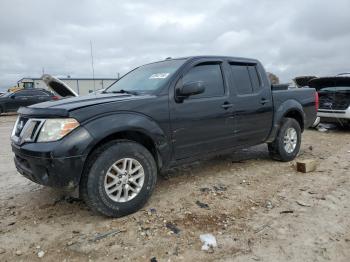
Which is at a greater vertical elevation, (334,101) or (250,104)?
(250,104)

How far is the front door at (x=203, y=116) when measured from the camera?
422 cm

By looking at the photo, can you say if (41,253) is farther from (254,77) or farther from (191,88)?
(254,77)

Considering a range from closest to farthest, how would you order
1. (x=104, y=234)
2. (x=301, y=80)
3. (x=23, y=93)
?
(x=104, y=234)
(x=301, y=80)
(x=23, y=93)

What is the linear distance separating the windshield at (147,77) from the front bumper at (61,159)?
4.02ft

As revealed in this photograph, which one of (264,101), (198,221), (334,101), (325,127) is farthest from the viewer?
(325,127)

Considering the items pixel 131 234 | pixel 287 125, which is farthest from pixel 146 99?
pixel 287 125

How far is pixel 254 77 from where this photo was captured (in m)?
5.54

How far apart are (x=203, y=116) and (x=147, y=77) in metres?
0.96

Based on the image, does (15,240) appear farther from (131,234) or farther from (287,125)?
(287,125)

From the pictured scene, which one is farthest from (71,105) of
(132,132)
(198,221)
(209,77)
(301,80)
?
(301,80)

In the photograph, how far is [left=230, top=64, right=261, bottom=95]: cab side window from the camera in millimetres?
5145

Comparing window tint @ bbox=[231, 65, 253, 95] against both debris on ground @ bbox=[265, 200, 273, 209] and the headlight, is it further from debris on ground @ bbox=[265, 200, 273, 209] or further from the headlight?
the headlight

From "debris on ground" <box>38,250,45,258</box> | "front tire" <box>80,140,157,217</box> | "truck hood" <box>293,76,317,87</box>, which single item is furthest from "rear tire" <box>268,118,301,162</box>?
"truck hood" <box>293,76,317,87</box>

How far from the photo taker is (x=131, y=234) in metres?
3.35
